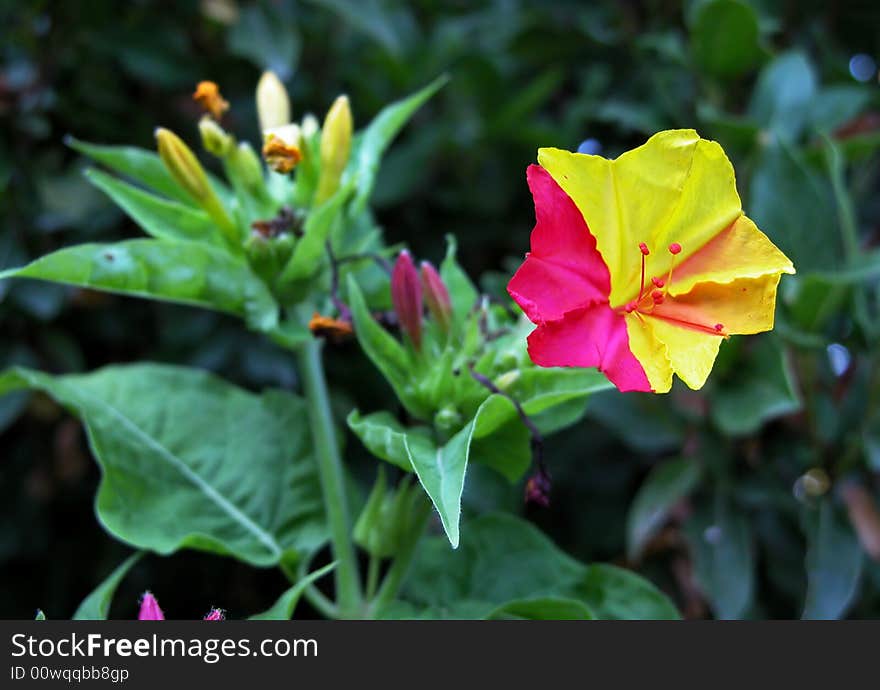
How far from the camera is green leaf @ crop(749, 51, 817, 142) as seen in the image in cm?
168

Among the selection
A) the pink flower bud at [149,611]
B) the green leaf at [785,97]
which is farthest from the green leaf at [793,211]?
the pink flower bud at [149,611]

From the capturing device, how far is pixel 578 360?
0.91m

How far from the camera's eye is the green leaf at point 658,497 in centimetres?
146

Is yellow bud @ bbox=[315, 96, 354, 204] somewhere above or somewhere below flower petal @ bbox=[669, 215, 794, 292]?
above

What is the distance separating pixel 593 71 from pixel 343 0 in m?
0.53

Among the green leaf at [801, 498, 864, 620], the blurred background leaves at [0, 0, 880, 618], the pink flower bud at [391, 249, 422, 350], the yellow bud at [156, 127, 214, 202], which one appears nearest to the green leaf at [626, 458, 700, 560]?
the blurred background leaves at [0, 0, 880, 618]

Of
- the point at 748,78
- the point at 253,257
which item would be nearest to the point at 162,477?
the point at 253,257

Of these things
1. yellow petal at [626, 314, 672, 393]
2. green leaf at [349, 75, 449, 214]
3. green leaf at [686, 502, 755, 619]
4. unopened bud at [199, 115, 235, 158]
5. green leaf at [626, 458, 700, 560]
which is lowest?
green leaf at [686, 502, 755, 619]

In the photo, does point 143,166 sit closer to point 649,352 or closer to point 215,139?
point 215,139

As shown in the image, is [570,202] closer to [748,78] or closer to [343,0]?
[343,0]

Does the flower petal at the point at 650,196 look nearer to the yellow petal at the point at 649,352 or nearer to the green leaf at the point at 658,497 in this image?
the yellow petal at the point at 649,352

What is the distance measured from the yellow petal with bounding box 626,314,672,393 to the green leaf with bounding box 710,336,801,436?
46cm

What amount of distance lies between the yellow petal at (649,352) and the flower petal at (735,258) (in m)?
0.06

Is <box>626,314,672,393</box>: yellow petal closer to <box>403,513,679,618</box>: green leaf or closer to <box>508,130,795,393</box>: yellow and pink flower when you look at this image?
<box>508,130,795,393</box>: yellow and pink flower
